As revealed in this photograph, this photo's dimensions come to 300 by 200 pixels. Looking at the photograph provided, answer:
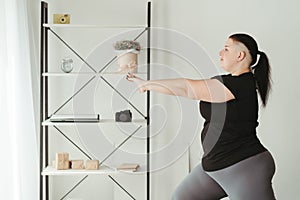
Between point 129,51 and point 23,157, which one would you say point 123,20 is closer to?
point 129,51

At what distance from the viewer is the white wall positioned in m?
3.68

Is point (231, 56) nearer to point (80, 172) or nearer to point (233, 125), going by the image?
point (233, 125)

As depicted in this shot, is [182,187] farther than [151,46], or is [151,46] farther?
[151,46]

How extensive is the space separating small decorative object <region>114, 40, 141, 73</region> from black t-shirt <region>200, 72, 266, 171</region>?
0.80 m

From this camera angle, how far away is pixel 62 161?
3.50 metres

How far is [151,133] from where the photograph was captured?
383 cm

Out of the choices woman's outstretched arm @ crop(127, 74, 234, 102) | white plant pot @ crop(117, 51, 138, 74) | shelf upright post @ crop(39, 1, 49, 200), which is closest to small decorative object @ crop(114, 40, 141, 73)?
white plant pot @ crop(117, 51, 138, 74)

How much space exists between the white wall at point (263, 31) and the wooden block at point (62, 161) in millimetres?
962

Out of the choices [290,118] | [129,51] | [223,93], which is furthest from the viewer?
[290,118]

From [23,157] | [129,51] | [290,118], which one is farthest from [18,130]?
[290,118]

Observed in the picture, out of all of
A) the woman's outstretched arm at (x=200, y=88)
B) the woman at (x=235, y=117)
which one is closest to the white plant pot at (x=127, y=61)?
the woman at (x=235, y=117)

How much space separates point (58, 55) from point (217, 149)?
152 centimetres

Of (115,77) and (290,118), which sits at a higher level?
(115,77)

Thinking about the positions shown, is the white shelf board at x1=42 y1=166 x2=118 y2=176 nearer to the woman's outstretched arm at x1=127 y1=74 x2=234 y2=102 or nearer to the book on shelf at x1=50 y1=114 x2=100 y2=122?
the book on shelf at x1=50 y1=114 x2=100 y2=122
